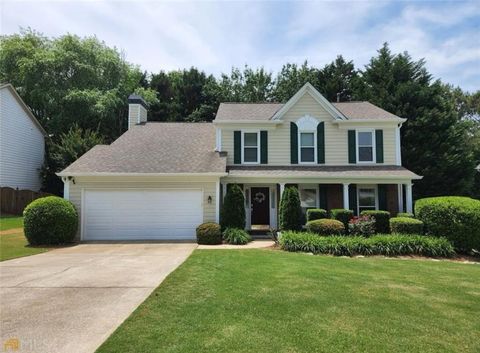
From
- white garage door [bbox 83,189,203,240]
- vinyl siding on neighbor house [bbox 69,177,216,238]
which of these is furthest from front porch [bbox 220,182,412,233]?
white garage door [bbox 83,189,203,240]

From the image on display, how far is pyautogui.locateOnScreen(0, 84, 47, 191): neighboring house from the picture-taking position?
23.0m

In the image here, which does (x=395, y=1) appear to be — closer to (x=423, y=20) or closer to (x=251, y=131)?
(x=423, y=20)

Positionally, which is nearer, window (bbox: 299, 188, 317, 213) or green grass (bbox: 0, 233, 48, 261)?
green grass (bbox: 0, 233, 48, 261)

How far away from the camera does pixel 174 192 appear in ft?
50.1

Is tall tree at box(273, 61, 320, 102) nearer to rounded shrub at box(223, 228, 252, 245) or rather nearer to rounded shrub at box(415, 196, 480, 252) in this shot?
rounded shrub at box(223, 228, 252, 245)

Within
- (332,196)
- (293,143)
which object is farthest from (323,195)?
(293,143)

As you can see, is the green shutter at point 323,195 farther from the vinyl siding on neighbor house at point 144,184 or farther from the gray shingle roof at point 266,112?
the vinyl siding on neighbor house at point 144,184

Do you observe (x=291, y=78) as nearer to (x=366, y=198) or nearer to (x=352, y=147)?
(x=352, y=147)

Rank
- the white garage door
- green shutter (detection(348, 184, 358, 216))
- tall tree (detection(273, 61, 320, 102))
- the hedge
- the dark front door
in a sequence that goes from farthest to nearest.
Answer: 1. tall tree (detection(273, 61, 320, 102))
2. the dark front door
3. green shutter (detection(348, 184, 358, 216))
4. the white garage door
5. the hedge

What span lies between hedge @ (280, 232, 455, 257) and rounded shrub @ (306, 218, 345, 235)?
1109 millimetres

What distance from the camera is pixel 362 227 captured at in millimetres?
13062

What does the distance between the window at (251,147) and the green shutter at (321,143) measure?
117 inches

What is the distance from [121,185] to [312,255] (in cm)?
894

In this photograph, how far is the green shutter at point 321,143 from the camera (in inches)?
674
